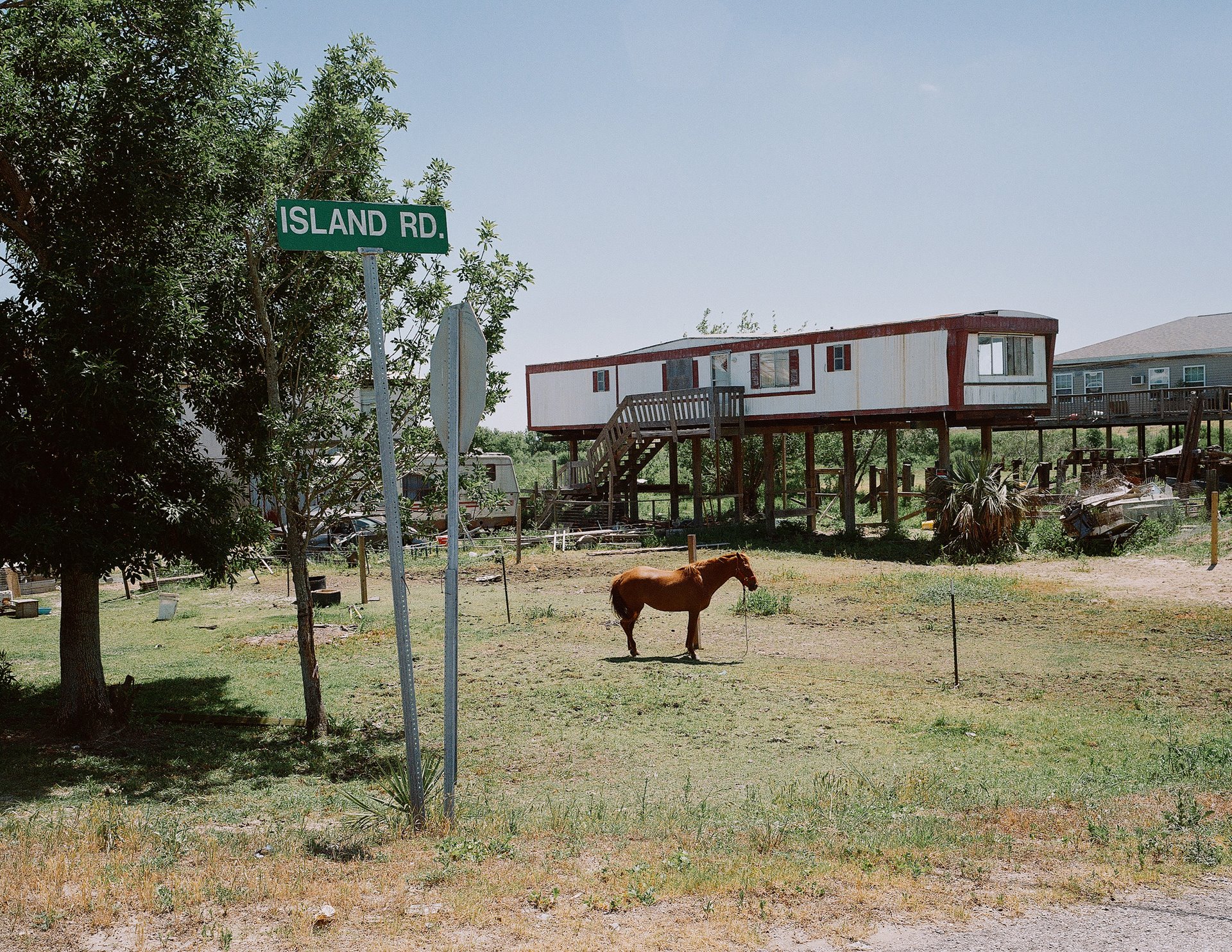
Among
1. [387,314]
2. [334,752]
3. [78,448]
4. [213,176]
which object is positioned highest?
[213,176]

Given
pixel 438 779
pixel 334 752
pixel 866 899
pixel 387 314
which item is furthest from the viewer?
pixel 387 314

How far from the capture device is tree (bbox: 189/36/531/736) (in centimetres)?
1066

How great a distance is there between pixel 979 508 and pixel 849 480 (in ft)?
22.4

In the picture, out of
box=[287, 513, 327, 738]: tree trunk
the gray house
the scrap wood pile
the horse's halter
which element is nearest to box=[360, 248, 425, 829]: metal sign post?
box=[287, 513, 327, 738]: tree trunk

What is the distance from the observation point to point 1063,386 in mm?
51531

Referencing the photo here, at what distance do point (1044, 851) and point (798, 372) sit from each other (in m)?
27.4

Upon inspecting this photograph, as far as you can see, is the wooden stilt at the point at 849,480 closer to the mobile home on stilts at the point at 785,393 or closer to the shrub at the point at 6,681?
the mobile home on stilts at the point at 785,393

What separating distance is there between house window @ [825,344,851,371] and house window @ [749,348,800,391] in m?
1.17

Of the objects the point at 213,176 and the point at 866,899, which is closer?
the point at 866,899

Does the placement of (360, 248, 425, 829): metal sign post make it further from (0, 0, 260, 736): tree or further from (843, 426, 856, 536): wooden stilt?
(843, 426, 856, 536): wooden stilt

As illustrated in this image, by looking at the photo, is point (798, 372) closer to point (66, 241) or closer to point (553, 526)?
point (553, 526)

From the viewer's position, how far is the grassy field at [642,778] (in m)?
5.22

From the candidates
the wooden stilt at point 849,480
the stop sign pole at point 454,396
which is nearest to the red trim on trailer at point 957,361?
the wooden stilt at point 849,480

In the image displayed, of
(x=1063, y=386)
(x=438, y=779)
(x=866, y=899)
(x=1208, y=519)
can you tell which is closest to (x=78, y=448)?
(x=438, y=779)
